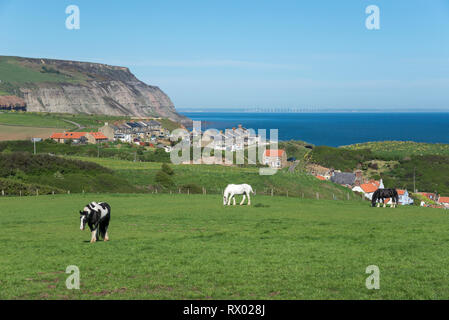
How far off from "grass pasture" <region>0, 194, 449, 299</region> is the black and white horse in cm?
80

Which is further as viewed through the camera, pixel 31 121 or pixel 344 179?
pixel 31 121

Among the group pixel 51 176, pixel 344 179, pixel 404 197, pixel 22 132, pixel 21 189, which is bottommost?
pixel 404 197

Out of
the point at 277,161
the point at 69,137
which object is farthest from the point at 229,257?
the point at 69,137

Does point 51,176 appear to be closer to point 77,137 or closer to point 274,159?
point 274,159

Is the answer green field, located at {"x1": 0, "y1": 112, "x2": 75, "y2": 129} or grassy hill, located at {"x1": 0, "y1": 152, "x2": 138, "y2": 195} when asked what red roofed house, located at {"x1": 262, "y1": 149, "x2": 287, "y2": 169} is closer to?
grassy hill, located at {"x1": 0, "y1": 152, "x2": 138, "y2": 195}

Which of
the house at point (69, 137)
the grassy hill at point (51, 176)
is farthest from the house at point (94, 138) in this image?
the grassy hill at point (51, 176)

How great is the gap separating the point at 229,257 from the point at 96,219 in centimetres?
633

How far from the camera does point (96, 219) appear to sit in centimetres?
1842

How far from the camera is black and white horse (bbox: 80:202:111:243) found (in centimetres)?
1812

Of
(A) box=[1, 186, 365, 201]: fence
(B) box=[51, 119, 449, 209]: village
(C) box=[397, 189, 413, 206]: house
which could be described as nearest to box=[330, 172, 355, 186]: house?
(B) box=[51, 119, 449, 209]: village

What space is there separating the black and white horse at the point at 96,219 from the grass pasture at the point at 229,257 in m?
0.80
